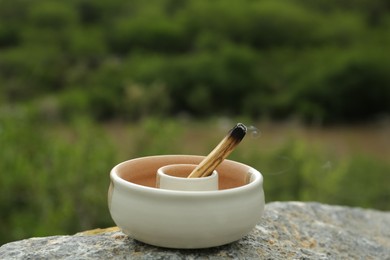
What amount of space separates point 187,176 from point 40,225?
1.69 m

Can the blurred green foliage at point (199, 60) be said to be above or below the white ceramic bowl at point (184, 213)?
below

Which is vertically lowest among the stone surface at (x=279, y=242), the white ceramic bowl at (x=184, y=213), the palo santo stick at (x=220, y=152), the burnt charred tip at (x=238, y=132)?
the stone surface at (x=279, y=242)

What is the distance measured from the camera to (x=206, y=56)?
8.72 m

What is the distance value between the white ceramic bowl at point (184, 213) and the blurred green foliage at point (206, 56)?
614 cm

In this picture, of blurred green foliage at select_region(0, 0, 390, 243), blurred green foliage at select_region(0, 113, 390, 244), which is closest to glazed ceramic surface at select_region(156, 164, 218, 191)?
blurred green foliage at select_region(0, 113, 390, 244)

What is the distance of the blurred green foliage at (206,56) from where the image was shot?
8195 mm

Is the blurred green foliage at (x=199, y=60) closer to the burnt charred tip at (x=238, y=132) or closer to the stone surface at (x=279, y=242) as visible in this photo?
the stone surface at (x=279, y=242)

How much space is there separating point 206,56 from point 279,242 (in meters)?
7.67

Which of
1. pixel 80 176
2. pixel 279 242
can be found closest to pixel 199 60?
pixel 80 176

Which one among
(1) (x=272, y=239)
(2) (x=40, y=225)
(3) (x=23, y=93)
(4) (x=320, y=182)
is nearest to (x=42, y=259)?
(1) (x=272, y=239)

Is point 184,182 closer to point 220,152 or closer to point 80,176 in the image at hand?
point 220,152

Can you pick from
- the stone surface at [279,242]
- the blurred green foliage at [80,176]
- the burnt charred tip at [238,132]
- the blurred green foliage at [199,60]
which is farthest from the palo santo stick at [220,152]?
the blurred green foliage at [199,60]

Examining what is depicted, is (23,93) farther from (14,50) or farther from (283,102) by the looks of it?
(283,102)

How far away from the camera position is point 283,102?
821cm
